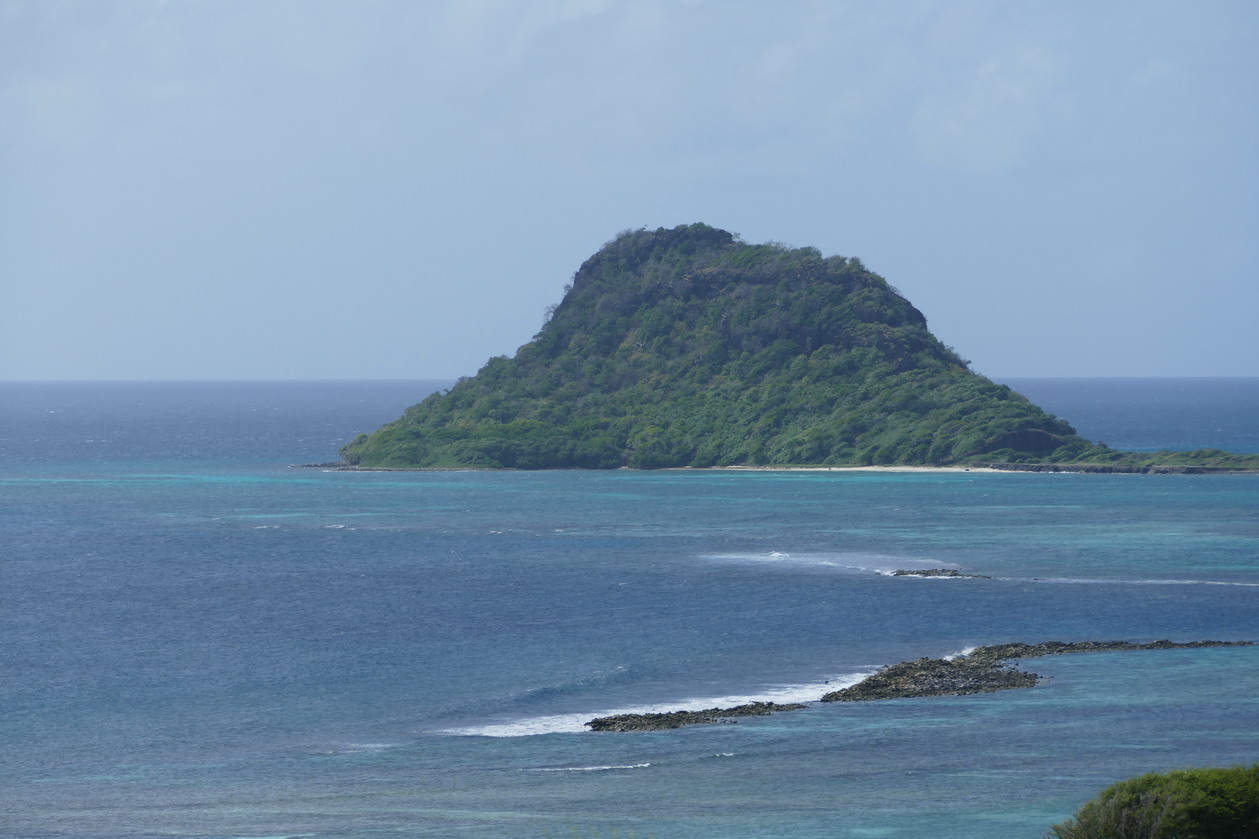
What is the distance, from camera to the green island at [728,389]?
15425cm

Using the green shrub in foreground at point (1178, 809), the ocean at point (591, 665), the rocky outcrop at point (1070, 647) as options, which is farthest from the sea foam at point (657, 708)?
the green shrub in foreground at point (1178, 809)

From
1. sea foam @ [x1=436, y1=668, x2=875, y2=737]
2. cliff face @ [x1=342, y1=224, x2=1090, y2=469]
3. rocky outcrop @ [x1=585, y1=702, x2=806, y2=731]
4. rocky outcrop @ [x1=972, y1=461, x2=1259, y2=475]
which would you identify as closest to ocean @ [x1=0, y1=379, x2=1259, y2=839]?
sea foam @ [x1=436, y1=668, x2=875, y2=737]

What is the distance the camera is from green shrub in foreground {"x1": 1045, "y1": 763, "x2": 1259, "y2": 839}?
2750 cm

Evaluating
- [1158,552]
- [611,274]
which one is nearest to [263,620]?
[1158,552]

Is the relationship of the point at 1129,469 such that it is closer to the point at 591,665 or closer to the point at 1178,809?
the point at 591,665

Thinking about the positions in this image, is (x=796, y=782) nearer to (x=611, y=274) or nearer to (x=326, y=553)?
(x=326, y=553)

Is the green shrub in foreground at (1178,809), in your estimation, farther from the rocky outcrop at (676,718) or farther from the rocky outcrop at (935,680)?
the rocky outcrop at (935,680)

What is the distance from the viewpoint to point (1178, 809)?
27469 mm

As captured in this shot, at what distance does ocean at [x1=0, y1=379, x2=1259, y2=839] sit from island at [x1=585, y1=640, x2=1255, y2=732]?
0.92 meters

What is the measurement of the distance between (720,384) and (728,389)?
83.1 inches

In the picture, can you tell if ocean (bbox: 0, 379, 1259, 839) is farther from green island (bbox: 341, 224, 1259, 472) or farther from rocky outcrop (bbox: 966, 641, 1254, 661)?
green island (bbox: 341, 224, 1259, 472)

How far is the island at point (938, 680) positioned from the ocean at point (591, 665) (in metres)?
0.92

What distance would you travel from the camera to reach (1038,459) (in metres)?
150

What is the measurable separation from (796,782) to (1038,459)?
114809mm
